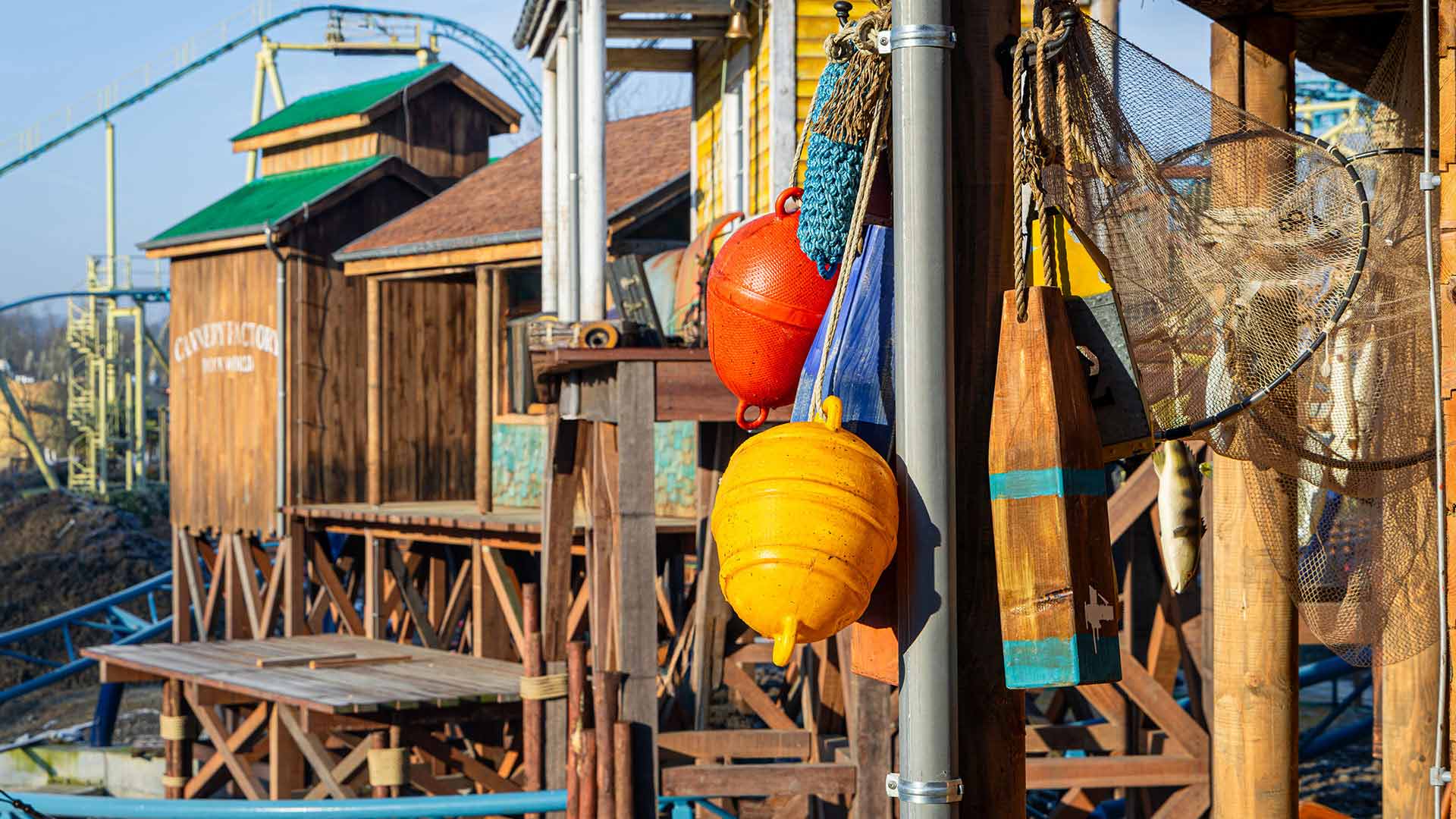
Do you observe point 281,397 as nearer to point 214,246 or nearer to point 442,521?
point 214,246

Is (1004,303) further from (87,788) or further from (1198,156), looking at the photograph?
(87,788)

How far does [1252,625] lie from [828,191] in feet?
7.89

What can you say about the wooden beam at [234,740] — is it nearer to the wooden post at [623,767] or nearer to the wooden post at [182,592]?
the wooden post at [623,767]

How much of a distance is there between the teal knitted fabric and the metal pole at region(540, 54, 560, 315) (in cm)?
933

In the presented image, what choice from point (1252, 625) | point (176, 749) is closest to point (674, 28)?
point (176, 749)

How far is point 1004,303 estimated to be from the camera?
3.03 metres

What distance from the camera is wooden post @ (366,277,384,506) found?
59.3 feet

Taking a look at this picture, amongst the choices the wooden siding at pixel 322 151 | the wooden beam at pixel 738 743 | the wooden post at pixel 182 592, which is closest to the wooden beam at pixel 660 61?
the wooden beam at pixel 738 743

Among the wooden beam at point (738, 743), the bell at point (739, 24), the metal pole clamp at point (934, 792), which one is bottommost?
the wooden beam at point (738, 743)

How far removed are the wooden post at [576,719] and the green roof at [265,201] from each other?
Result: 10946mm

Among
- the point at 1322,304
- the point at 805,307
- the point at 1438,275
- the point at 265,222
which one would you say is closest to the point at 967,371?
the point at 805,307

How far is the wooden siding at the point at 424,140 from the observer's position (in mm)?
21516

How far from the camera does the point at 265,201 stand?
68.0ft

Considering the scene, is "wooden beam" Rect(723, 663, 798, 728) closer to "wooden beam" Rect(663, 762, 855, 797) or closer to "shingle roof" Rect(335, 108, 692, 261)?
"wooden beam" Rect(663, 762, 855, 797)
